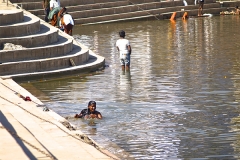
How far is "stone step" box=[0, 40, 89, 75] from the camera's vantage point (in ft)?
55.7

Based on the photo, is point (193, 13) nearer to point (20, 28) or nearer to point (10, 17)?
point (10, 17)

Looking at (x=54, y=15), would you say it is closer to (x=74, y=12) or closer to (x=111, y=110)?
(x=74, y=12)

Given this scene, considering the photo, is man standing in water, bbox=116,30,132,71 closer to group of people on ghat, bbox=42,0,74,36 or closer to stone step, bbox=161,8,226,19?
group of people on ghat, bbox=42,0,74,36

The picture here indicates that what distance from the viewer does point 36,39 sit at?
18.6 m

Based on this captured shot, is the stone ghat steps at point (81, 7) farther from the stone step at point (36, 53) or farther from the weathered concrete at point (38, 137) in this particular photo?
the weathered concrete at point (38, 137)

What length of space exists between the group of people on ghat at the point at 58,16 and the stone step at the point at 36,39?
3.50 metres

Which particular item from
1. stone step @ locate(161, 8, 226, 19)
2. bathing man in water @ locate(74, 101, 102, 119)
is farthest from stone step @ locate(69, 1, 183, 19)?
bathing man in water @ locate(74, 101, 102, 119)

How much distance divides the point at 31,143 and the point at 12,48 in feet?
26.5

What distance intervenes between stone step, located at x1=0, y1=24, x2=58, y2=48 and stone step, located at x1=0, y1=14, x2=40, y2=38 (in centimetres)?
21

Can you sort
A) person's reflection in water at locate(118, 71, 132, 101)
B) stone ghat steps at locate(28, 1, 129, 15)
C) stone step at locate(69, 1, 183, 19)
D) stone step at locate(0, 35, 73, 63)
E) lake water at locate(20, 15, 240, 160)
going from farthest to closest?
stone step at locate(69, 1, 183, 19) < stone ghat steps at locate(28, 1, 129, 15) < stone step at locate(0, 35, 73, 63) < person's reflection in water at locate(118, 71, 132, 101) < lake water at locate(20, 15, 240, 160)

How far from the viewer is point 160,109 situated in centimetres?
1346

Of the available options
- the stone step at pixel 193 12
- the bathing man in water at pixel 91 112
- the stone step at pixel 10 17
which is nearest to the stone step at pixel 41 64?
the stone step at pixel 10 17

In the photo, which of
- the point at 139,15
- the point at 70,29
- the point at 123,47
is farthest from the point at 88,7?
the point at 123,47

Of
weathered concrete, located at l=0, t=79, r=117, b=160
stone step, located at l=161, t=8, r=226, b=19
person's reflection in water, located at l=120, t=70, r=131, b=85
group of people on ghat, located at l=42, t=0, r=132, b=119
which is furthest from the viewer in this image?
stone step, located at l=161, t=8, r=226, b=19
